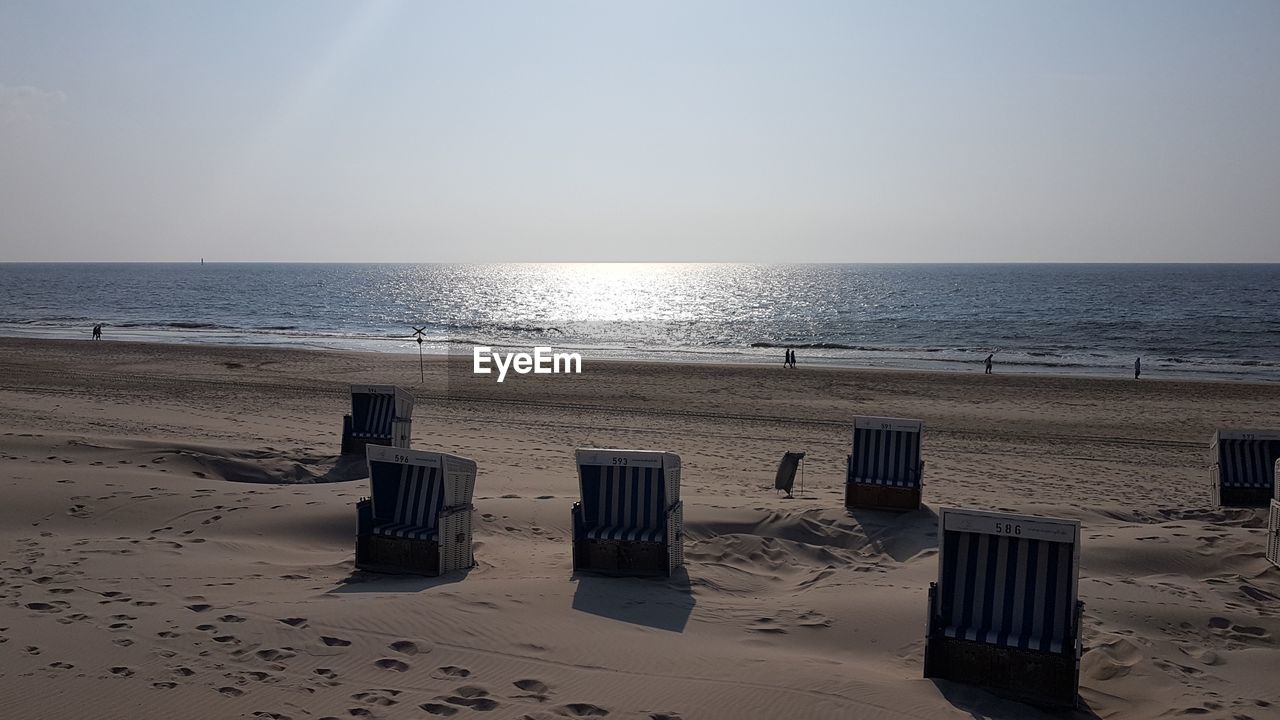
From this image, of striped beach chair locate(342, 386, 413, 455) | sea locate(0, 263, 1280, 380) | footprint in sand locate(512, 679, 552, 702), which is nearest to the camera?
footprint in sand locate(512, 679, 552, 702)

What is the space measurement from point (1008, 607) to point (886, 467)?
556cm

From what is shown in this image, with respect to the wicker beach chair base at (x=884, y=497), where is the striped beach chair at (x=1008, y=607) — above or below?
above

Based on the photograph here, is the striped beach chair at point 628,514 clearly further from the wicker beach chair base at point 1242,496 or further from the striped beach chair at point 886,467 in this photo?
the wicker beach chair base at point 1242,496

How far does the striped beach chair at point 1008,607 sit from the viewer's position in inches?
243

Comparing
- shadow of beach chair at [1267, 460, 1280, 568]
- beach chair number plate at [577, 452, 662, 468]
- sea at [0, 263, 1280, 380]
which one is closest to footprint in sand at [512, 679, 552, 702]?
beach chair number plate at [577, 452, 662, 468]

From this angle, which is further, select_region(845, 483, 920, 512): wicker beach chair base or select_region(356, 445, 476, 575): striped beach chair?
select_region(845, 483, 920, 512): wicker beach chair base

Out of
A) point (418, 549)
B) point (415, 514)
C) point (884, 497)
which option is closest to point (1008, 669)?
point (418, 549)

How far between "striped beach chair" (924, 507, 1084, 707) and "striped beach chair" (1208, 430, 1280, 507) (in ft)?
26.3

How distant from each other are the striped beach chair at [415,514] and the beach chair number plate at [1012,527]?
15.2 feet

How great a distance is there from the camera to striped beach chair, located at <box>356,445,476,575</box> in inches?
346

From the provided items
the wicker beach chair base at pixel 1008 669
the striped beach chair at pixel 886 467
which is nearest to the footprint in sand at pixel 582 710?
the wicker beach chair base at pixel 1008 669

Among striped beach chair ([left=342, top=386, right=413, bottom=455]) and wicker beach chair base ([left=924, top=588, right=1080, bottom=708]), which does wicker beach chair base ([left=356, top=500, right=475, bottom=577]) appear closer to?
wicker beach chair base ([left=924, top=588, right=1080, bottom=708])

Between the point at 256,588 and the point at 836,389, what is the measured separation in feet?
79.5

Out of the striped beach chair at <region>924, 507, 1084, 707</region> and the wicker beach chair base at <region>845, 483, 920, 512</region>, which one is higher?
the striped beach chair at <region>924, 507, 1084, 707</region>
